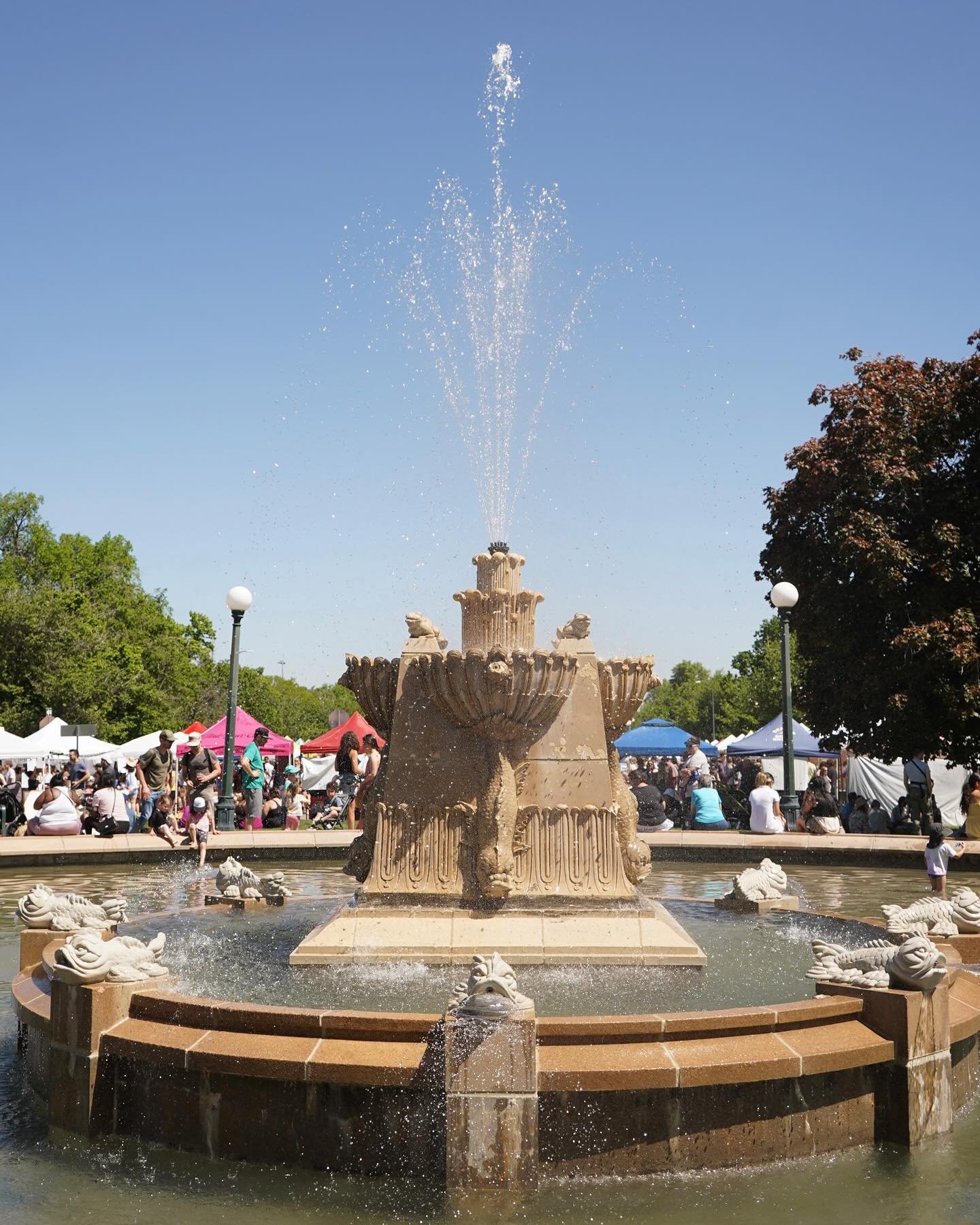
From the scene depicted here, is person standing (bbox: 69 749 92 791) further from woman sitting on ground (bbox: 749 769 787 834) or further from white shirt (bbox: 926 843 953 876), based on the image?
white shirt (bbox: 926 843 953 876)

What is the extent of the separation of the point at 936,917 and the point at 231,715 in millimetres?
11340

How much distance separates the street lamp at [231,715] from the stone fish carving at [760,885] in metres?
8.78

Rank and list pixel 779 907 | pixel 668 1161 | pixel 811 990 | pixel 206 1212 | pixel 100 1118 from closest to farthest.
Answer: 1. pixel 206 1212
2. pixel 668 1161
3. pixel 100 1118
4. pixel 811 990
5. pixel 779 907

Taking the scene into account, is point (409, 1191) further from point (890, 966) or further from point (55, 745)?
point (55, 745)

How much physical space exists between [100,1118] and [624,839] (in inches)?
156

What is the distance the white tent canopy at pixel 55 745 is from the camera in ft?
85.8

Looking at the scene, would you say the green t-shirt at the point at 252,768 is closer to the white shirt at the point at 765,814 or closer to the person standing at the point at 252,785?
the person standing at the point at 252,785

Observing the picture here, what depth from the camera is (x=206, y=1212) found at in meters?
4.76

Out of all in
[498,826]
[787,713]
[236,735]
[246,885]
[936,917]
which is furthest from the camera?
[236,735]

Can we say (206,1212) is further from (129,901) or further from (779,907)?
(129,901)

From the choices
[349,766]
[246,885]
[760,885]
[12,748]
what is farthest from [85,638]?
[760,885]

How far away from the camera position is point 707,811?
61.9 ft

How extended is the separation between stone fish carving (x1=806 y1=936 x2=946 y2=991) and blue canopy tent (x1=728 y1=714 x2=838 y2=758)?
18.6m

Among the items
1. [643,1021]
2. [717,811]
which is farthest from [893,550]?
[643,1021]
